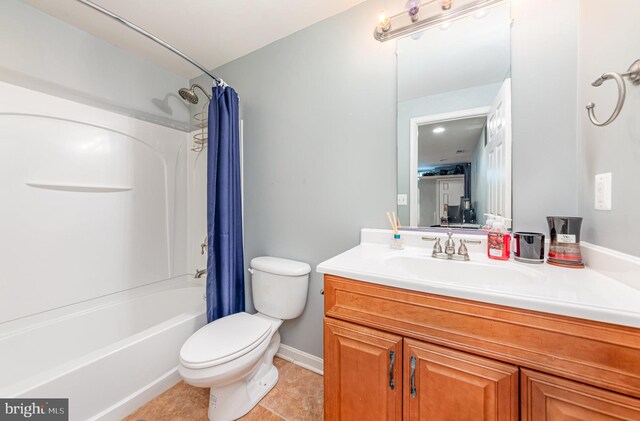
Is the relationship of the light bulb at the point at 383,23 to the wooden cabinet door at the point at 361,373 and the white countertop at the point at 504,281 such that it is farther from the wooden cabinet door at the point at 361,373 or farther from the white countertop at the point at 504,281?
the wooden cabinet door at the point at 361,373

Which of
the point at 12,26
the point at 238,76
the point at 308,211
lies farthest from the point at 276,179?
the point at 12,26

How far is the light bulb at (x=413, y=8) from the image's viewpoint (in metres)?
1.17

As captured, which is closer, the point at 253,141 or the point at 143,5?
the point at 143,5

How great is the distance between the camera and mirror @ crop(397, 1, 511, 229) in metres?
1.10

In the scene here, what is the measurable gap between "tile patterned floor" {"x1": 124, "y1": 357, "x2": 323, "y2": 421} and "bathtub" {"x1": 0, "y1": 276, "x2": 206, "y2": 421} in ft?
0.25

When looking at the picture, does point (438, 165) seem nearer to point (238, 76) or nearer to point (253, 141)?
point (253, 141)

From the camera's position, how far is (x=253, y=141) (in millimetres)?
1816

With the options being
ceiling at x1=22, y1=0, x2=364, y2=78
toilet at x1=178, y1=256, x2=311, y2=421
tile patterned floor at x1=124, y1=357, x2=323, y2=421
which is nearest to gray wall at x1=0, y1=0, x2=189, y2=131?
ceiling at x1=22, y1=0, x2=364, y2=78

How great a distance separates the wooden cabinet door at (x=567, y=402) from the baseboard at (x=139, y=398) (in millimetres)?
1763

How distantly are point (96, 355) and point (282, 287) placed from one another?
97 cm

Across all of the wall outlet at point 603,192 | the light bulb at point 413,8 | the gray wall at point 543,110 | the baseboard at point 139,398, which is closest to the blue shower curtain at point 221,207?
the baseboard at point 139,398

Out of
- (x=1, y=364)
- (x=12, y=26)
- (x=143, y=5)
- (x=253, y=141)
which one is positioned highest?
(x=143, y=5)

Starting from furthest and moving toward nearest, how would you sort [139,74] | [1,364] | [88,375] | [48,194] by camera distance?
[139,74]
[48,194]
[1,364]
[88,375]

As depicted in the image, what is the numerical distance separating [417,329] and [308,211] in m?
0.99
